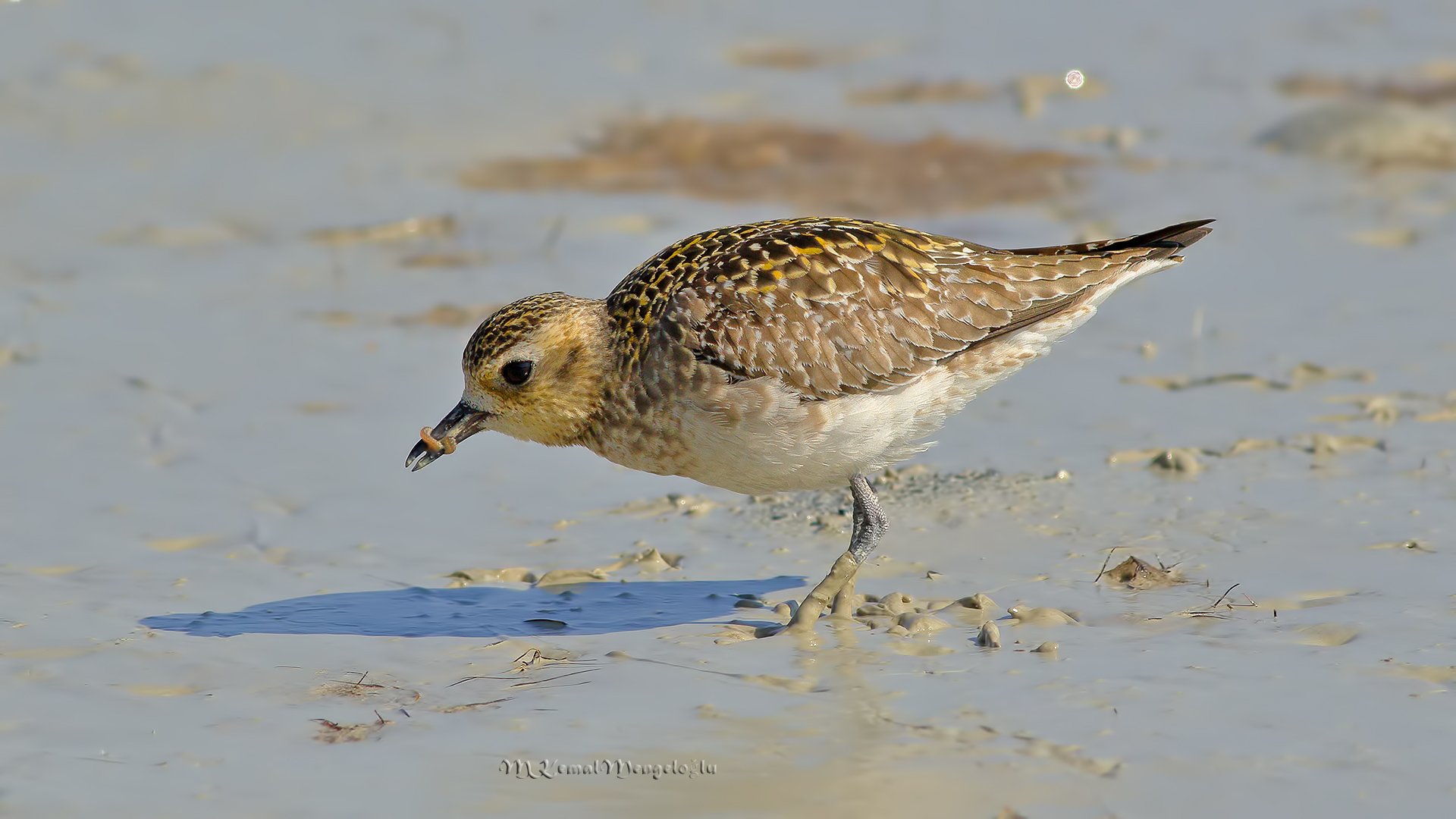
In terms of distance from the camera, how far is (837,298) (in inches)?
328

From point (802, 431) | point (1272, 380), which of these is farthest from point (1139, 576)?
point (1272, 380)

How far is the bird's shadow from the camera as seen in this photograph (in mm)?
7863

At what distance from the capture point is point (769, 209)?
1525cm

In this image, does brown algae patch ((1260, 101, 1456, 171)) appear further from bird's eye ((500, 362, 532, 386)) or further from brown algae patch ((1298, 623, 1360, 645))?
bird's eye ((500, 362, 532, 386))

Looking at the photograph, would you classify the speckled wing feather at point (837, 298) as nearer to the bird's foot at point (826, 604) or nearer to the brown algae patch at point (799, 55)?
the bird's foot at point (826, 604)

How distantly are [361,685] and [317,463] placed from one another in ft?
10.8

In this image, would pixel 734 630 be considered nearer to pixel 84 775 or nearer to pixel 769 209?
pixel 84 775

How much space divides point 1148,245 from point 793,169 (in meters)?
7.67

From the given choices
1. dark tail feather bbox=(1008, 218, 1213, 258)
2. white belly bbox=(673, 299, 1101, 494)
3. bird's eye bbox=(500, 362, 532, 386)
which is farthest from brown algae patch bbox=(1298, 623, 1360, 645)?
bird's eye bbox=(500, 362, 532, 386)

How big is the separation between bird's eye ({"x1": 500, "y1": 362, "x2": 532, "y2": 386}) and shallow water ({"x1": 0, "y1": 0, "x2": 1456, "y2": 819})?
44.1 inches

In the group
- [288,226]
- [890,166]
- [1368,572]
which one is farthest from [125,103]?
[1368,572]

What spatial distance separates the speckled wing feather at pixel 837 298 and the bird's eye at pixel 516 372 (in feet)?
1.75

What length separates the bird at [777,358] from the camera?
26.3ft

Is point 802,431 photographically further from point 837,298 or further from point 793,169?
point 793,169
